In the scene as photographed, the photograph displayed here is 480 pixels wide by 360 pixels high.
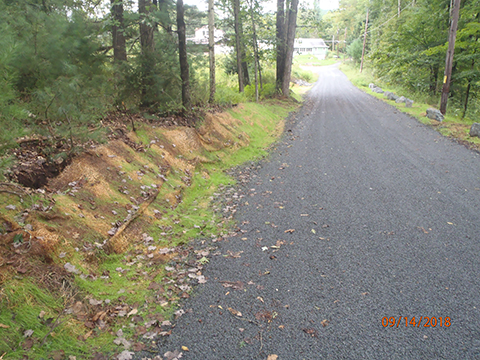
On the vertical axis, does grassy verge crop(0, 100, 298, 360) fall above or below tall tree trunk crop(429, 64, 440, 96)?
below

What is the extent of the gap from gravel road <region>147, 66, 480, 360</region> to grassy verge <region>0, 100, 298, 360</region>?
48 cm

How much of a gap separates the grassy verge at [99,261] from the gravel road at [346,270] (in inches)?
19.0

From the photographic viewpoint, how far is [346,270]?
4.29 metres

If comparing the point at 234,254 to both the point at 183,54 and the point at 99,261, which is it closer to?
the point at 99,261

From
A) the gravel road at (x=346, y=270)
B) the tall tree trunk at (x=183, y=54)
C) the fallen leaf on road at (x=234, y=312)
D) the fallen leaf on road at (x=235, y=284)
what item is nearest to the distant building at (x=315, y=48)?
the tall tree trunk at (x=183, y=54)

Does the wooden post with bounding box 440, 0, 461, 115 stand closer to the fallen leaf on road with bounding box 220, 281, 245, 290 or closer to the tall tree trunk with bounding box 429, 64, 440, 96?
the tall tree trunk with bounding box 429, 64, 440, 96

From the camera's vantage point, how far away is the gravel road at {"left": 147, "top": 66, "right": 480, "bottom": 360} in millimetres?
3162

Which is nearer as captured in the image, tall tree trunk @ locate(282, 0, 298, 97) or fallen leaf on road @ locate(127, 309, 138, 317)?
fallen leaf on road @ locate(127, 309, 138, 317)

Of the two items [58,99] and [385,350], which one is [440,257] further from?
[58,99]

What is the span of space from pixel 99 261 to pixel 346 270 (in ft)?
10.9

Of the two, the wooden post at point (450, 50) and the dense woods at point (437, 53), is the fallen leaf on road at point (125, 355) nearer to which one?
the wooden post at point (450, 50)

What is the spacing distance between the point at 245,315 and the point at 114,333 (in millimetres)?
1381
